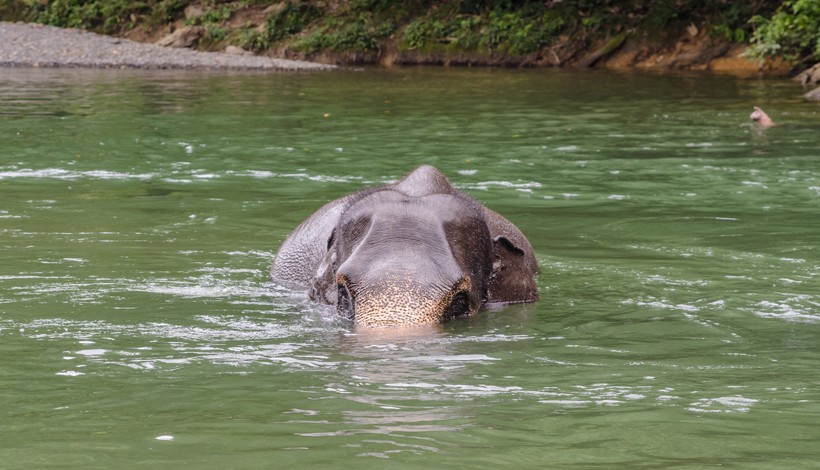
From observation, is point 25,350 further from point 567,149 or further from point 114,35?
point 114,35

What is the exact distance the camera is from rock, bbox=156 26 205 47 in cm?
4367

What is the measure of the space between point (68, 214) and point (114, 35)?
3389cm

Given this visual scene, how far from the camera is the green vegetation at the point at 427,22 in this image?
123 feet

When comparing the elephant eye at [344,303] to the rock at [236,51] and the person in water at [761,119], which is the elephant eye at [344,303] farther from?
the rock at [236,51]

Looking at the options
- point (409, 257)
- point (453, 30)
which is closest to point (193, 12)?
point (453, 30)

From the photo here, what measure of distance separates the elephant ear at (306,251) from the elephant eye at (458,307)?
1.47 meters

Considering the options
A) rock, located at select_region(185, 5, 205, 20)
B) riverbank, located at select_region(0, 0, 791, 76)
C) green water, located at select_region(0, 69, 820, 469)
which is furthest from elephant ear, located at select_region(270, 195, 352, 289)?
rock, located at select_region(185, 5, 205, 20)

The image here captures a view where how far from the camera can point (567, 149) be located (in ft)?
62.1

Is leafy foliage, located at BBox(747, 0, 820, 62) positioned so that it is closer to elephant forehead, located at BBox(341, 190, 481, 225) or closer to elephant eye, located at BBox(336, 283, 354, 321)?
elephant forehead, located at BBox(341, 190, 481, 225)

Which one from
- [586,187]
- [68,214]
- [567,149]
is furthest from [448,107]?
[68,214]

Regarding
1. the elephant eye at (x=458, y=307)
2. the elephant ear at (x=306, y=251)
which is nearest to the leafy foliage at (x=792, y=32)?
the elephant ear at (x=306, y=251)

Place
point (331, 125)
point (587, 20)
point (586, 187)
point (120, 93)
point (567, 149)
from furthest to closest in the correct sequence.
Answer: point (587, 20) < point (120, 93) < point (331, 125) < point (567, 149) < point (586, 187)

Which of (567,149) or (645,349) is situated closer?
(645,349)

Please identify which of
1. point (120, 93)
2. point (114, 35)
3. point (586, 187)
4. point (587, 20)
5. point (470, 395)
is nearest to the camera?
point (470, 395)
